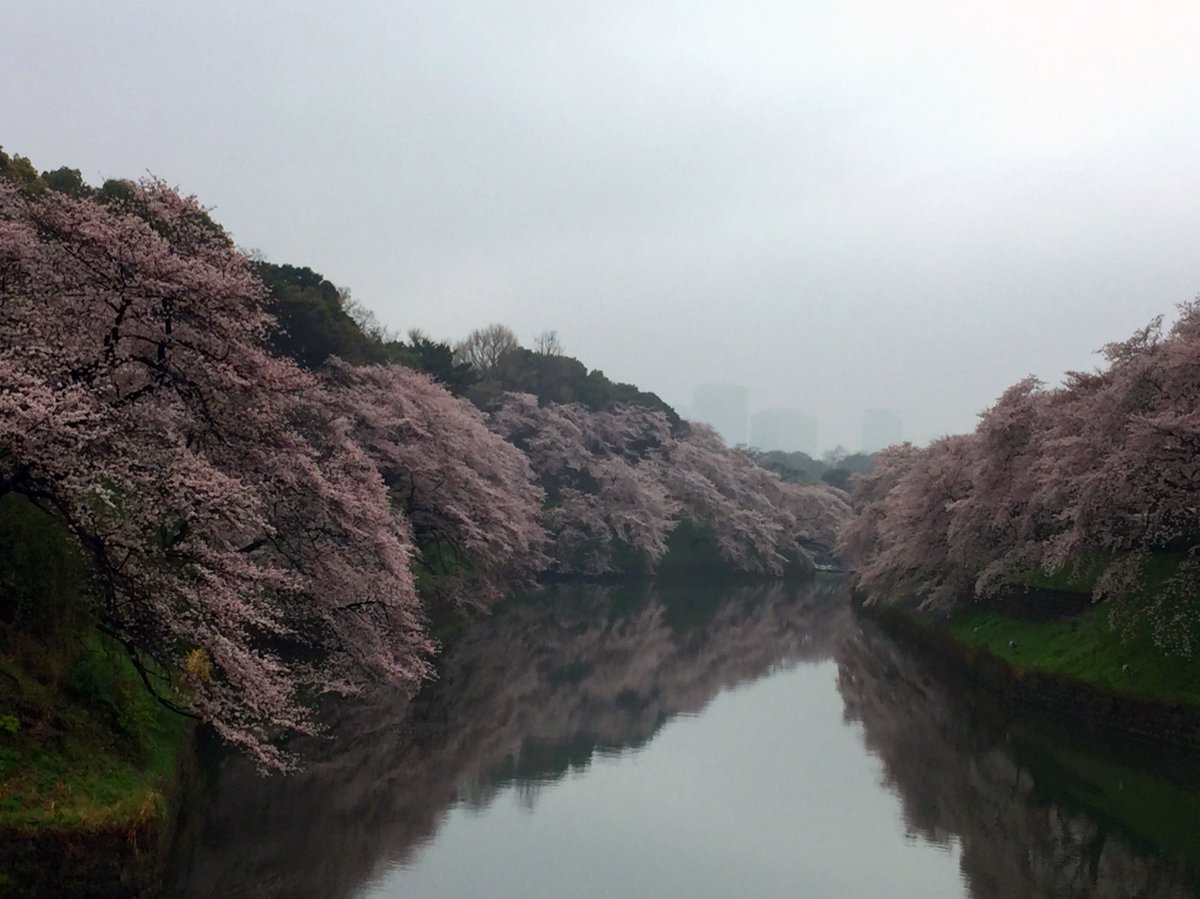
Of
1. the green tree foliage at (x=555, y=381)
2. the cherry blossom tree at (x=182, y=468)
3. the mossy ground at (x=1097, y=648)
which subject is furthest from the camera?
the green tree foliage at (x=555, y=381)

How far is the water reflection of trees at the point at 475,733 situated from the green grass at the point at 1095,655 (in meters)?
7.76

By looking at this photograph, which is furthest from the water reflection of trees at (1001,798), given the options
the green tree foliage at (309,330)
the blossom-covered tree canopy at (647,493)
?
the blossom-covered tree canopy at (647,493)

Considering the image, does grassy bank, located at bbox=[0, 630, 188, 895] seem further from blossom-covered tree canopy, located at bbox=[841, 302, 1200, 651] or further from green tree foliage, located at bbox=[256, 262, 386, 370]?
green tree foliage, located at bbox=[256, 262, 386, 370]

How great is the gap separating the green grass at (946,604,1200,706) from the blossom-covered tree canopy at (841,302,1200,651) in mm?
586

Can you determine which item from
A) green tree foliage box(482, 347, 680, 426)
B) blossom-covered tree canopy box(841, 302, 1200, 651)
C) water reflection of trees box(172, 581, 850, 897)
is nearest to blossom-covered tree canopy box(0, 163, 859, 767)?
water reflection of trees box(172, 581, 850, 897)

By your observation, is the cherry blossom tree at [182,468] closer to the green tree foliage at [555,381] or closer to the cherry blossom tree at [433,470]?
the cherry blossom tree at [433,470]

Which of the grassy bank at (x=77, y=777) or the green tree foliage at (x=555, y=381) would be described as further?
the green tree foliage at (x=555, y=381)

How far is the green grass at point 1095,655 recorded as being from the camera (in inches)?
861

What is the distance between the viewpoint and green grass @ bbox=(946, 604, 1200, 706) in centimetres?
2188

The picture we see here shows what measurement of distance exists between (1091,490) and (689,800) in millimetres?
10353

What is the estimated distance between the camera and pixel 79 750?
40.5 feet

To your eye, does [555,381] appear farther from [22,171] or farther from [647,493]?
[22,171]

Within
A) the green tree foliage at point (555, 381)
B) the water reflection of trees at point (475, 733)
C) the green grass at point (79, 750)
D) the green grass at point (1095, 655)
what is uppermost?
the green tree foliage at point (555, 381)

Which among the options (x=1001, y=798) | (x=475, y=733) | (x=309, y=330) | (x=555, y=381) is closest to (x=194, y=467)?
(x=475, y=733)
